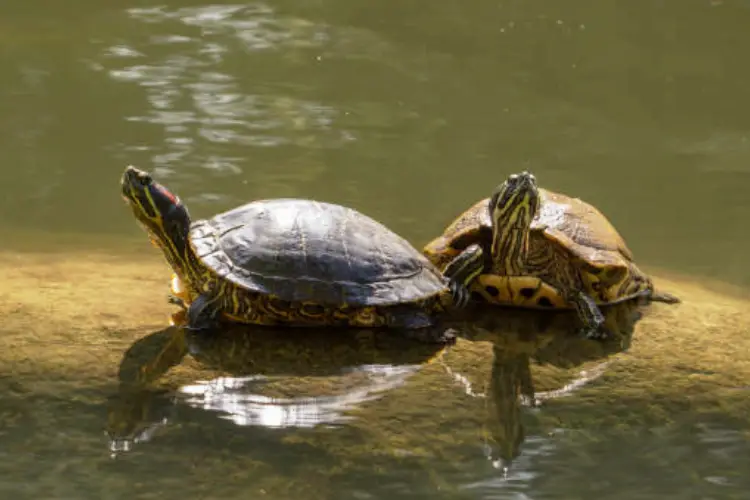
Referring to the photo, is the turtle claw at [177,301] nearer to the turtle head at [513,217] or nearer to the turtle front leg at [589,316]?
the turtle head at [513,217]

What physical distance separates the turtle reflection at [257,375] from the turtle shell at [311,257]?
0.19 m

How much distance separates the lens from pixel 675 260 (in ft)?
20.6

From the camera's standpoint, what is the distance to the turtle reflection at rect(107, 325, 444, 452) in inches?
132

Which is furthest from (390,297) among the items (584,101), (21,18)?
(21,18)

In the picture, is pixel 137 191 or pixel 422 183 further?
pixel 422 183

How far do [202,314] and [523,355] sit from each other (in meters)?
A: 1.24

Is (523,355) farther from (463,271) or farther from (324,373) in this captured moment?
(324,373)

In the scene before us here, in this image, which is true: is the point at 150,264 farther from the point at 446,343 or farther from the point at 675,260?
the point at 675,260

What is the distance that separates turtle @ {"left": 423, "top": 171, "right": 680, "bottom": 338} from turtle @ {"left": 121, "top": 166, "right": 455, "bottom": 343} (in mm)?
333

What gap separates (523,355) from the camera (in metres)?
3.91

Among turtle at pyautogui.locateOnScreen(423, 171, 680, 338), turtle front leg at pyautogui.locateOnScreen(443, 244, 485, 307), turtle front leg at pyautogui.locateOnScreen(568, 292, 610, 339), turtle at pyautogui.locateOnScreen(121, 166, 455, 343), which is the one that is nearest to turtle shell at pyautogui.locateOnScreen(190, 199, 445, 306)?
turtle at pyautogui.locateOnScreen(121, 166, 455, 343)

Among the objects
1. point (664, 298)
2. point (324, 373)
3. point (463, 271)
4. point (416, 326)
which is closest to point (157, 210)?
point (324, 373)

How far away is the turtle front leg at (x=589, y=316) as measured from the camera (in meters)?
4.11

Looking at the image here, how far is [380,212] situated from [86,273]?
2523mm
